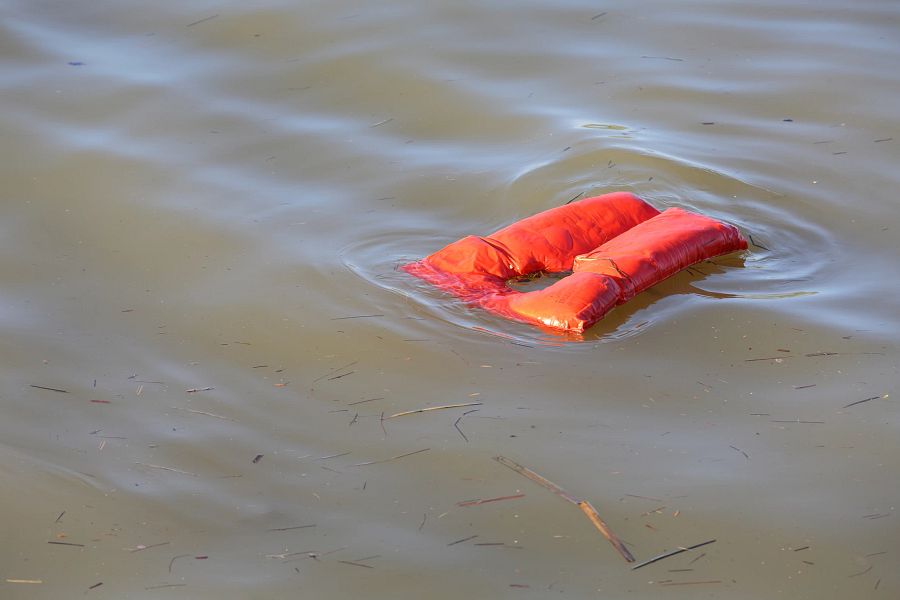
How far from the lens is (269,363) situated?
11.5 feet

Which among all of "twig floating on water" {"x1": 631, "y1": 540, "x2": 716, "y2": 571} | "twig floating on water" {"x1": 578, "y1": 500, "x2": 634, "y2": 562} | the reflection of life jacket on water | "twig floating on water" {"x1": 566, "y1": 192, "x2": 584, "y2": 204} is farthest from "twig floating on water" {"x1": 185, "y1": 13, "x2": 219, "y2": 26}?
"twig floating on water" {"x1": 631, "y1": 540, "x2": 716, "y2": 571}

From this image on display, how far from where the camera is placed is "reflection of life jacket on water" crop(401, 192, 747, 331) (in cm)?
356

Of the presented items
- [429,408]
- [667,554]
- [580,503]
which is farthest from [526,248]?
[667,554]

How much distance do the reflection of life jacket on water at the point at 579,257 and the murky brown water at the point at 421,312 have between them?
0.34 ft

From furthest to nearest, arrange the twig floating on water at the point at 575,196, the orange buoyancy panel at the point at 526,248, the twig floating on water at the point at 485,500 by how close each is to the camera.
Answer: the twig floating on water at the point at 575,196 < the orange buoyancy panel at the point at 526,248 < the twig floating on water at the point at 485,500

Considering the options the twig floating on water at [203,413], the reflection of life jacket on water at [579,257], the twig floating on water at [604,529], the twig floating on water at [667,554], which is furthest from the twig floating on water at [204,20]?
the twig floating on water at [667,554]

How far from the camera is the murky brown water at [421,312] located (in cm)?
275

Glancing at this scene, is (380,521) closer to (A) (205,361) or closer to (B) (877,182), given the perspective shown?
(A) (205,361)

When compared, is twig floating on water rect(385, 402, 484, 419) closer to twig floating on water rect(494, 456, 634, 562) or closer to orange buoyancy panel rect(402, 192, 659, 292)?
twig floating on water rect(494, 456, 634, 562)

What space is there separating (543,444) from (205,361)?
113 cm

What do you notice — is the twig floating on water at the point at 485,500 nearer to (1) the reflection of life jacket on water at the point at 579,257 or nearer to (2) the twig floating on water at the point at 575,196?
(1) the reflection of life jacket on water at the point at 579,257

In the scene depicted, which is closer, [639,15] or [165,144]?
[165,144]

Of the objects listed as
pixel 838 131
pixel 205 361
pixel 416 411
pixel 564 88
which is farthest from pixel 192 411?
pixel 838 131

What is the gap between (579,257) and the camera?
12.3 feet
